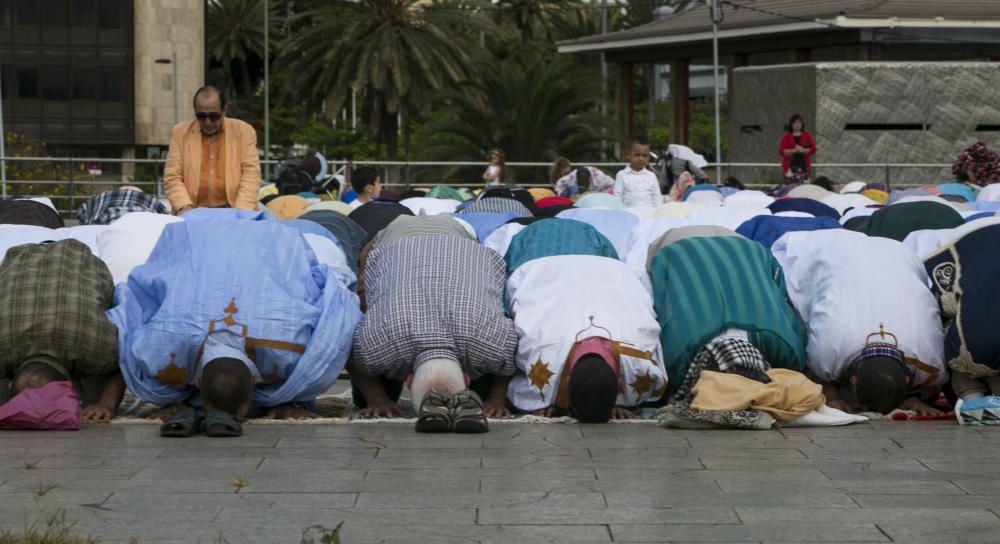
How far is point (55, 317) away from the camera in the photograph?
8008mm

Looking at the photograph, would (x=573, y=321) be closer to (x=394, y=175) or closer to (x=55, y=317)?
(x=55, y=317)

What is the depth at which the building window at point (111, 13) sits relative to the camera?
2491 inches

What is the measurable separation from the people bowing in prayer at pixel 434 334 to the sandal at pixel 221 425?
2.77ft

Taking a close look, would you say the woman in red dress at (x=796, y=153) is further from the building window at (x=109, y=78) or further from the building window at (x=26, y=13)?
the building window at (x=26, y=13)

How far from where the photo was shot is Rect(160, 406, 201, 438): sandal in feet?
24.6

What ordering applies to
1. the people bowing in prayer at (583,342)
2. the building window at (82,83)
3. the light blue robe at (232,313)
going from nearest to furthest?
the light blue robe at (232,313) < the people bowing in prayer at (583,342) < the building window at (82,83)

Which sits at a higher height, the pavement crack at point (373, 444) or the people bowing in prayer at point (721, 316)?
the people bowing in prayer at point (721, 316)

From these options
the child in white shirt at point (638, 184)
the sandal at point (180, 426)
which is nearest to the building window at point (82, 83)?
the child in white shirt at point (638, 184)

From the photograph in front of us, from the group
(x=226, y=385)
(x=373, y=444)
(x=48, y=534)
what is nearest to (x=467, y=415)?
(x=373, y=444)

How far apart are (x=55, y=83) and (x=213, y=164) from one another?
2171 inches

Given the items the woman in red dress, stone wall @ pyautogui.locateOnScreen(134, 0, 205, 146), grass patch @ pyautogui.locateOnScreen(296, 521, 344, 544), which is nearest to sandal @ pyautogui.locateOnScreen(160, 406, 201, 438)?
grass patch @ pyautogui.locateOnScreen(296, 521, 344, 544)

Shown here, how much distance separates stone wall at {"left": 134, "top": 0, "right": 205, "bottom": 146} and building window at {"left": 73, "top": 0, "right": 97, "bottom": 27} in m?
1.62

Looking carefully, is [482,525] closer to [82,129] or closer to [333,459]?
[333,459]

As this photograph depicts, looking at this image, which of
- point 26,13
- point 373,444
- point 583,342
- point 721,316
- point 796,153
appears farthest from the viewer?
point 26,13
